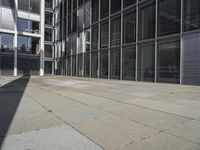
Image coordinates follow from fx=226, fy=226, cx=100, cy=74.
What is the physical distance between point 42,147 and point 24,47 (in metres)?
36.4

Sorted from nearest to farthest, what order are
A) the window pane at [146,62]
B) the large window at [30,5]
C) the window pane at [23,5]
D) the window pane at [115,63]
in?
the window pane at [146,62] → the window pane at [115,63] → the window pane at [23,5] → the large window at [30,5]

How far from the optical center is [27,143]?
3867 millimetres

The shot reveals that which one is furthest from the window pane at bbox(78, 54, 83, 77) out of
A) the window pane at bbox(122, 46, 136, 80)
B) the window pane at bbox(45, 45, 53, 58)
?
the window pane at bbox(45, 45, 53, 58)

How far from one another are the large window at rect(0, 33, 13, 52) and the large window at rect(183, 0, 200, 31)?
2851 centimetres

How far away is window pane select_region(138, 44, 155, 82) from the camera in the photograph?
17641 mm

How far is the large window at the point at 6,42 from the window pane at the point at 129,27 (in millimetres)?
21949

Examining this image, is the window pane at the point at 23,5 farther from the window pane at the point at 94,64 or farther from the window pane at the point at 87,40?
the window pane at the point at 94,64

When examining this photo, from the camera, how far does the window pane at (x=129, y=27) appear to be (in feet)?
65.9

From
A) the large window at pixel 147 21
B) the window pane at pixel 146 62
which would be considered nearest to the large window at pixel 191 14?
the large window at pixel 147 21

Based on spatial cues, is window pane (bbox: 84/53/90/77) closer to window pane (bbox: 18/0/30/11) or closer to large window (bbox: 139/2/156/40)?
large window (bbox: 139/2/156/40)

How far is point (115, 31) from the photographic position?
22.9 meters

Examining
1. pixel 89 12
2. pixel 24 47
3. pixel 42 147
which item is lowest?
pixel 42 147

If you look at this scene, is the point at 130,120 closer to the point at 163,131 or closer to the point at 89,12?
the point at 163,131

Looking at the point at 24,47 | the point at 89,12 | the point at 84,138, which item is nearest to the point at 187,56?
the point at 84,138
